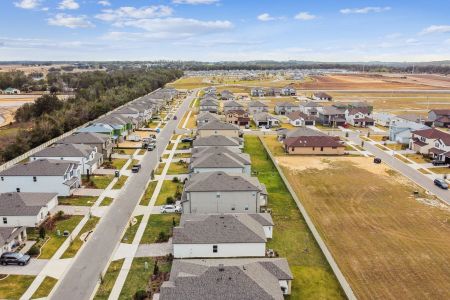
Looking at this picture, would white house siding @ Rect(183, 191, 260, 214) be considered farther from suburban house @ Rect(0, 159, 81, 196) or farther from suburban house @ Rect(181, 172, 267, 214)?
suburban house @ Rect(0, 159, 81, 196)

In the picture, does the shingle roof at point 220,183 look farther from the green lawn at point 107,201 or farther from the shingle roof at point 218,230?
the green lawn at point 107,201

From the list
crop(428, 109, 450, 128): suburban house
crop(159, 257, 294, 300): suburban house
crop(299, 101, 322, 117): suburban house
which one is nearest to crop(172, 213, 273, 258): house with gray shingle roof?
crop(159, 257, 294, 300): suburban house

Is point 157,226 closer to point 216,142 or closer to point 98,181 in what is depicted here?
point 98,181

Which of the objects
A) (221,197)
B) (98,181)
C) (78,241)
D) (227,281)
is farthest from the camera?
(98,181)

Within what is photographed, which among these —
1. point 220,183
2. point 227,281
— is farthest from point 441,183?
point 227,281

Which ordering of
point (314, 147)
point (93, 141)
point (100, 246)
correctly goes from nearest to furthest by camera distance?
point (100, 246) → point (93, 141) → point (314, 147)

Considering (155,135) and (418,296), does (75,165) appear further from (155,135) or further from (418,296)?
(418,296)

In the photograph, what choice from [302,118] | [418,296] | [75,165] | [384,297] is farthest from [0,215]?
[302,118]
